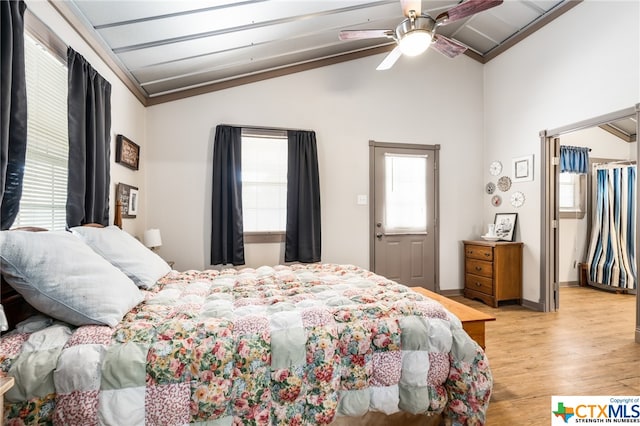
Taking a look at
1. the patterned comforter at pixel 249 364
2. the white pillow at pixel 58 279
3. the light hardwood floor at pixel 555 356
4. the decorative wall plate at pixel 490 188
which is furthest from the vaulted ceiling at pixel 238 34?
the light hardwood floor at pixel 555 356

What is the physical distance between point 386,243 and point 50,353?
3689 millimetres

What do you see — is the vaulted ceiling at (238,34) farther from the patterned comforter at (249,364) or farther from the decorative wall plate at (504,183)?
the patterned comforter at (249,364)

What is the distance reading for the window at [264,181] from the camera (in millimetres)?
3982

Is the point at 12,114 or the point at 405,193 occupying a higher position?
the point at 12,114

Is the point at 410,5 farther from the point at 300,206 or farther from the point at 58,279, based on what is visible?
the point at 58,279

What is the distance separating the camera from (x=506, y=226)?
4.27 meters

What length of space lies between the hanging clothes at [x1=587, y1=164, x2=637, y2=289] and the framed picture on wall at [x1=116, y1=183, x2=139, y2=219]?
649 cm

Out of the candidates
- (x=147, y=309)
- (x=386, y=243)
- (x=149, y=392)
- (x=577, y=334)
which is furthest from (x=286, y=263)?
(x=577, y=334)

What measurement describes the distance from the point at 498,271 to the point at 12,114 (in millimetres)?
4612

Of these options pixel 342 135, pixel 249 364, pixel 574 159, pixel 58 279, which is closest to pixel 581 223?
pixel 574 159

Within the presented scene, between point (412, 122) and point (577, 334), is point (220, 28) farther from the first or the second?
point (577, 334)

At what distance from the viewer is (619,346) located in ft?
9.18

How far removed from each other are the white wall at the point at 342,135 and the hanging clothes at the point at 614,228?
2.16 metres

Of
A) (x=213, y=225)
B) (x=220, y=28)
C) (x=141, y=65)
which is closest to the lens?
(x=220, y=28)
